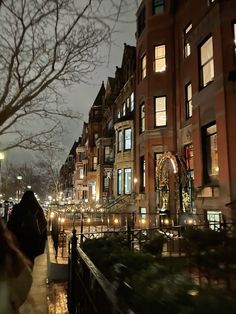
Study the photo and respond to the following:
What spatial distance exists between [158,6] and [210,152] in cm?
1277

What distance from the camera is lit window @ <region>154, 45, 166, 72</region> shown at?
2134 centimetres

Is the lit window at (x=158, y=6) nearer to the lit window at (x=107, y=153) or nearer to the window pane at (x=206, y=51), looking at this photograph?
the window pane at (x=206, y=51)

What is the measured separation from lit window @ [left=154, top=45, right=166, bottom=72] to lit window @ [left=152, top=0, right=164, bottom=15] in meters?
2.39

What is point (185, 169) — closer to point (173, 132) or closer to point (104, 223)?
point (173, 132)

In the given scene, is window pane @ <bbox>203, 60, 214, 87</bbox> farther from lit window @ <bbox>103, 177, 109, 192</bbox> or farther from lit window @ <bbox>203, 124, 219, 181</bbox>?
lit window @ <bbox>103, 177, 109, 192</bbox>

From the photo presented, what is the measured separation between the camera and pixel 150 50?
21625mm

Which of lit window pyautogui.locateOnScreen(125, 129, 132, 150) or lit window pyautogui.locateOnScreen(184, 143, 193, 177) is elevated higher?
lit window pyautogui.locateOnScreen(125, 129, 132, 150)

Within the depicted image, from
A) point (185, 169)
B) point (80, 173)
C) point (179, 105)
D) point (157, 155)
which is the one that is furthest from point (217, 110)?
point (80, 173)

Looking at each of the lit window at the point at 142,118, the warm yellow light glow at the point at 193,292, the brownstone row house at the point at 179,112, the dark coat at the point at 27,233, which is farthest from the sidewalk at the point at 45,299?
the lit window at the point at 142,118

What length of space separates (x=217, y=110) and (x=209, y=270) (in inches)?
355

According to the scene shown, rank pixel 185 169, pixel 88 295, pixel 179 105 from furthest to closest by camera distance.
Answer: pixel 179 105, pixel 185 169, pixel 88 295

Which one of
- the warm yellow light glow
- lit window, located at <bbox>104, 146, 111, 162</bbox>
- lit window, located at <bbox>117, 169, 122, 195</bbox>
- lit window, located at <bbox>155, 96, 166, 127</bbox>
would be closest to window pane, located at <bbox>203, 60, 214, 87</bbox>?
lit window, located at <bbox>155, 96, 166, 127</bbox>

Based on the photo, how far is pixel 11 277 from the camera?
2400 mm

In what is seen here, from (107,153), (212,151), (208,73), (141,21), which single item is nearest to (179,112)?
(208,73)
